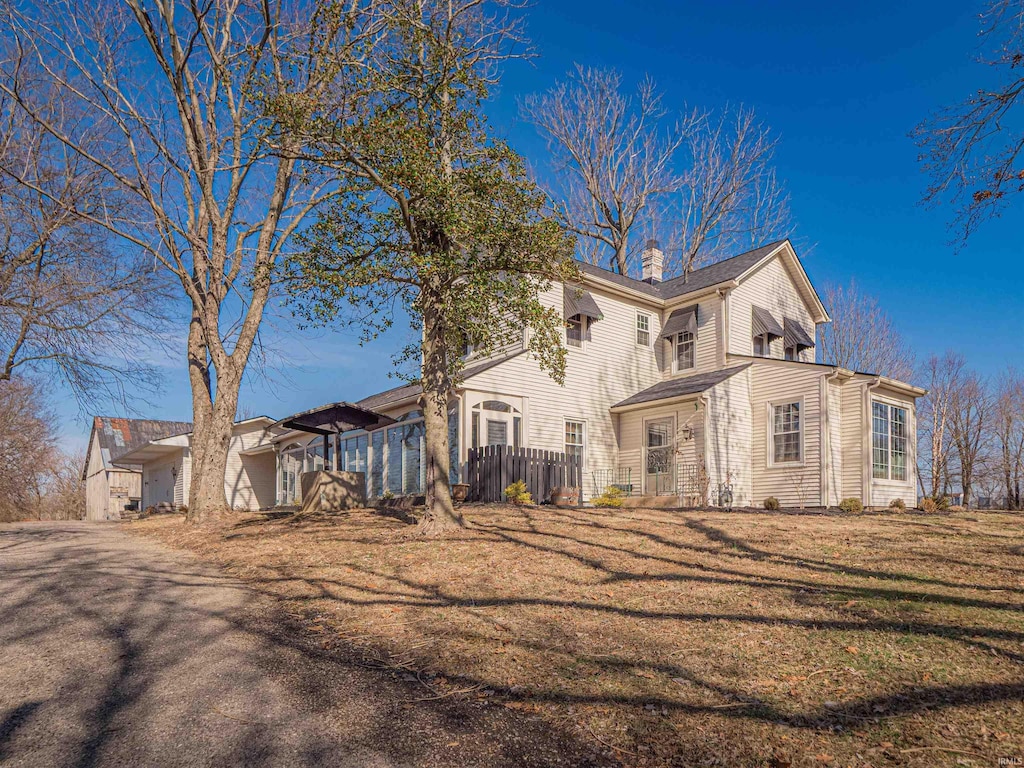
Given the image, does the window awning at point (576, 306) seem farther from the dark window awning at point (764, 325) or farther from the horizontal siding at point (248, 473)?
the horizontal siding at point (248, 473)

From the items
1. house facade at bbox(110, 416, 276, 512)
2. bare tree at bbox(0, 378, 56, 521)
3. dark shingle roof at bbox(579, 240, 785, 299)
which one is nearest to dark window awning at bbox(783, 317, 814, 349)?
dark shingle roof at bbox(579, 240, 785, 299)

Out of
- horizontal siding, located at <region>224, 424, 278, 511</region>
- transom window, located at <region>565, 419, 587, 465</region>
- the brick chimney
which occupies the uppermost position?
the brick chimney

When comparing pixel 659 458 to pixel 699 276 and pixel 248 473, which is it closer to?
pixel 699 276

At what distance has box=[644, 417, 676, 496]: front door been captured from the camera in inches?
678

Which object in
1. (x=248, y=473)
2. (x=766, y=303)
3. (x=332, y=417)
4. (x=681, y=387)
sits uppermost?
Answer: (x=766, y=303)

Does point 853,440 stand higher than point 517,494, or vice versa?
point 853,440

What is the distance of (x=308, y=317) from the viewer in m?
10.7

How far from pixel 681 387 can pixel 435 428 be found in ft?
31.1

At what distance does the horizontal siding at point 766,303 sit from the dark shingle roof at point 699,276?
40 cm

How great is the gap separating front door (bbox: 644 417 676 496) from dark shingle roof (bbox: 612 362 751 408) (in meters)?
0.71

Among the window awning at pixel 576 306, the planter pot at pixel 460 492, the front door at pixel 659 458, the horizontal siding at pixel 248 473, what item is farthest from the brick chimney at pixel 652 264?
the horizontal siding at pixel 248 473

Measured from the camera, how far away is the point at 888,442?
17.0m

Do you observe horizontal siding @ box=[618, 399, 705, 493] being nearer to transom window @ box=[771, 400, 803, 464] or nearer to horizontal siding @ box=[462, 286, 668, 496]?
horizontal siding @ box=[462, 286, 668, 496]

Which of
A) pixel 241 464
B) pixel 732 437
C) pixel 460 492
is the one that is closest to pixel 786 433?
pixel 732 437
